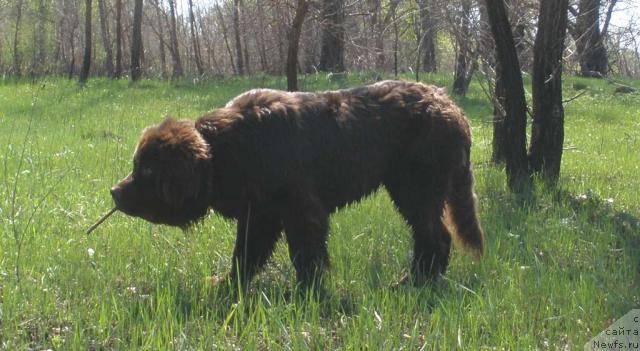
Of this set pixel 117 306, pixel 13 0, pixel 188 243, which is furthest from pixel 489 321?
pixel 13 0

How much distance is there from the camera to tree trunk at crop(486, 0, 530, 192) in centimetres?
751

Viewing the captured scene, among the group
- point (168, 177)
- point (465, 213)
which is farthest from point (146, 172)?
point (465, 213)

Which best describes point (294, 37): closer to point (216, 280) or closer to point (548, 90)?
point (548, 90)

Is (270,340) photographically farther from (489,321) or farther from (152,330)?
(489,321)

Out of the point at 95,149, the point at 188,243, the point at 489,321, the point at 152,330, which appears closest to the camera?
the point at 152,330

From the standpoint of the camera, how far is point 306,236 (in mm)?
4469

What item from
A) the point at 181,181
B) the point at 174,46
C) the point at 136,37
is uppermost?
the point at 136,37

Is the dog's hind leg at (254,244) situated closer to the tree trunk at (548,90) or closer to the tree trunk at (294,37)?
the tree trunk at (548,90)

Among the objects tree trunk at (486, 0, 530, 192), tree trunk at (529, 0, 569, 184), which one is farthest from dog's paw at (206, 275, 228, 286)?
tree trunk at (529, 0, 569, 184)

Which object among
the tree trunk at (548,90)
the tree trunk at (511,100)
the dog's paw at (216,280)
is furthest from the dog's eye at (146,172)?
the tree trunk at (548,90)

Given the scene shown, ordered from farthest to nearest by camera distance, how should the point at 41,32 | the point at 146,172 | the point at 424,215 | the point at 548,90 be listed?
the point at 41,32
the point at 548,90
the point at 424,215
the point at 146,172

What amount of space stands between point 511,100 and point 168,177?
180 inches

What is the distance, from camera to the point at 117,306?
12.8 ft

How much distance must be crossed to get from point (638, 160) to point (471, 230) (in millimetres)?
6438
